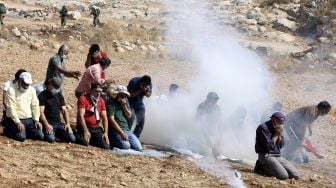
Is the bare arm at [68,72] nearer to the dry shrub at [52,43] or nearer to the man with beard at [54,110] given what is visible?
the man with beard at [54,110]

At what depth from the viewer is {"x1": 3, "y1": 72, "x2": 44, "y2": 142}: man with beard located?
7391mm

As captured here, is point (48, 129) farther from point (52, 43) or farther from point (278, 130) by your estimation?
point (52, 43)

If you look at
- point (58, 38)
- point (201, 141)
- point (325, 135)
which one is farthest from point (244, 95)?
point (58, 38)

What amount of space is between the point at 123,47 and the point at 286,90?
613cm

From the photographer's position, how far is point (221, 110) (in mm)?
10992

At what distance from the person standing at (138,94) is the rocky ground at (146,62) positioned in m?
1.01

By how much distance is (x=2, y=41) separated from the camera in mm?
18203

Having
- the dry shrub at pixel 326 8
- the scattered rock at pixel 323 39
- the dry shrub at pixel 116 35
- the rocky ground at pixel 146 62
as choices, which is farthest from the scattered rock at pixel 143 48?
the dry shrub at pixel 326 8

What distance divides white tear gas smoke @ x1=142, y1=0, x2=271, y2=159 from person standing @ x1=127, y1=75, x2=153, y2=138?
0.99 m

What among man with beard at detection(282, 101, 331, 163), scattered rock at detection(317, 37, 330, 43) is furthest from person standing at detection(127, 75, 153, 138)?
scattered rock at detection(317, 37, 330, 43)

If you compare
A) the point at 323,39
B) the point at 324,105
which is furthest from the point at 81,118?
the point at 323,39

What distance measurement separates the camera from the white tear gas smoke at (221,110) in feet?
31.3

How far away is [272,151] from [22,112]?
9.93 feet

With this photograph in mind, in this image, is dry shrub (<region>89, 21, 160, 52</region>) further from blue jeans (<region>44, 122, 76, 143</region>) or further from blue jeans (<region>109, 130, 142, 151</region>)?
blue jeans (<region>44, 122, 76, 143</region>)
